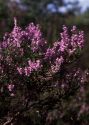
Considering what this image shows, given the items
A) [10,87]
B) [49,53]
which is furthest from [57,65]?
[10,87]

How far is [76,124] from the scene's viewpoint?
25.4 feet

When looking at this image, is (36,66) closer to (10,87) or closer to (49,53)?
(49,53)

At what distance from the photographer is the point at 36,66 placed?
5.43 meters

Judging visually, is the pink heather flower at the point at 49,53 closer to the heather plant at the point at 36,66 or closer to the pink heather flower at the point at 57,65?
the heather plant at the point at 36,66

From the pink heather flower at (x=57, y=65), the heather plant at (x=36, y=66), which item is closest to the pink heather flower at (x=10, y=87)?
the heather plant at (x=36, y=66)

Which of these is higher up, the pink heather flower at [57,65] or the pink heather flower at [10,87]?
the pink heather flower at [57,65]

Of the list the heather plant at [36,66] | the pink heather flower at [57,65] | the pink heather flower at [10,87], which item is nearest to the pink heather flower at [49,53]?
the heather plant at [36,66]

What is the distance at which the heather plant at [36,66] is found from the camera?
5547 mm

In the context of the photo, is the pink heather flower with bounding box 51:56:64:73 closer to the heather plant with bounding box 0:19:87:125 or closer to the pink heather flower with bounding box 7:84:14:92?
the heather plant with bounding box 0:19:87:125

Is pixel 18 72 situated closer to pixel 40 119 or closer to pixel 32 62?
pixel 32 62

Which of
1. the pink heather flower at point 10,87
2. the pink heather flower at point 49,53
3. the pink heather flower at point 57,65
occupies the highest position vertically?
the pink heather flower at point 49,53

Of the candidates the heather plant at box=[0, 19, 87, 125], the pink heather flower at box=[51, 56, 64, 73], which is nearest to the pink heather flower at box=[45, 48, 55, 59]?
the heather plant at box=[0, 19, 87, 125]

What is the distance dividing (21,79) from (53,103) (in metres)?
0.82

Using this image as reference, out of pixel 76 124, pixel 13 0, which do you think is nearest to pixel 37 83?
pixel 76 124
